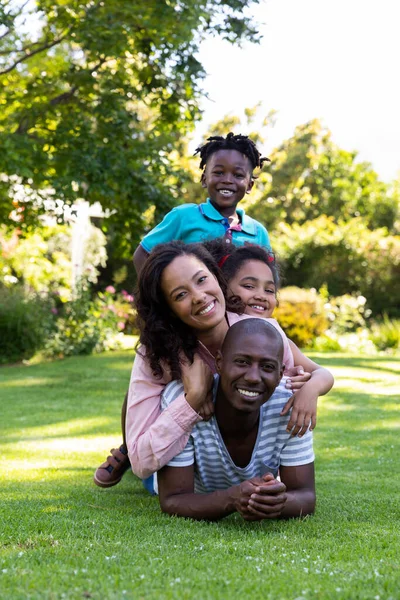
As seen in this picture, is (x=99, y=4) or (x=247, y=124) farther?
(x=247, y=124)

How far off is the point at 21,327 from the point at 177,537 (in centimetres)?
1083

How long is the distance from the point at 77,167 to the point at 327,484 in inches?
290

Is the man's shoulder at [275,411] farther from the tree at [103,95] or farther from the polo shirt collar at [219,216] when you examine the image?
the tree at [103,95]

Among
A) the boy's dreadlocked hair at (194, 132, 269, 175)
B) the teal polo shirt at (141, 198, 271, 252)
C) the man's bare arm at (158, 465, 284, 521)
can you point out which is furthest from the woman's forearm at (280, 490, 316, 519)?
the boy's dreadlocked hair at (194, 132, 269, 175)

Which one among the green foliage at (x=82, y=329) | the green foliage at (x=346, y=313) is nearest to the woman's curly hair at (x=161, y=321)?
the green foliage at (x=82, y=329)

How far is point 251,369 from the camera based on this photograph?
3467 mm

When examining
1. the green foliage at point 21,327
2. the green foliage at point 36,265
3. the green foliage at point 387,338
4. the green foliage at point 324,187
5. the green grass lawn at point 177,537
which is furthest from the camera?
the green foliage at point 324,187

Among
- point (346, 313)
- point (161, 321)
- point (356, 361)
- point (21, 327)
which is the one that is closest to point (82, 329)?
point (21, 327)

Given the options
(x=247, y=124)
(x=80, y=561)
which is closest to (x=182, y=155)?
(x=247, y=124)

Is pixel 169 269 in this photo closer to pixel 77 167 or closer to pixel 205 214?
pixel 205 214

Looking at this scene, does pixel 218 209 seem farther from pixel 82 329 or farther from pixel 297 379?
pixel 82 329

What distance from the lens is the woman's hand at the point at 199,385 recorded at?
365cm

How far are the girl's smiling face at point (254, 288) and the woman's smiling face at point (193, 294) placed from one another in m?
0.34

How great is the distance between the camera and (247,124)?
23641 mm
